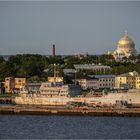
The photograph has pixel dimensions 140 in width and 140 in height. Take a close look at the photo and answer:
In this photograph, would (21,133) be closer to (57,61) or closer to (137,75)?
(137,75)

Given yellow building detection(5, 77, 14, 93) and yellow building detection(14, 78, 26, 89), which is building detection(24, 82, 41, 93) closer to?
yellow building detection(5, 77, 14, 93)

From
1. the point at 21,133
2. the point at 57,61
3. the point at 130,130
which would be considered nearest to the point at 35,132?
the point at 21,133

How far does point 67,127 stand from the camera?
60625 mm

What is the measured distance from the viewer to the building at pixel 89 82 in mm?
108156

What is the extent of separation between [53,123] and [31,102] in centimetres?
2288

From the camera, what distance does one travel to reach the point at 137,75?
4377 inches

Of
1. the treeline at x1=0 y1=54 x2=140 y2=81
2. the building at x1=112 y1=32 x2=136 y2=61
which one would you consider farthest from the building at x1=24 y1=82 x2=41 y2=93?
the building at x1=112 y1=32 x2=136 y2=61

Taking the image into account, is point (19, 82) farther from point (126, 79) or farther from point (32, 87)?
point (126, 79)

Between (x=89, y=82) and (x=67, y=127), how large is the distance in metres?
49.1

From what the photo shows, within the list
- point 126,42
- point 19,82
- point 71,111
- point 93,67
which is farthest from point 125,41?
point 71,111

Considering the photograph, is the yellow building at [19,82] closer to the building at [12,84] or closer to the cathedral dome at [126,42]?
the building at [12,84]

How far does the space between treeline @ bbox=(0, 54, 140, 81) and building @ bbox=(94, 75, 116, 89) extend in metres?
2.35

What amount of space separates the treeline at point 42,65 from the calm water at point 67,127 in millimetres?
37811

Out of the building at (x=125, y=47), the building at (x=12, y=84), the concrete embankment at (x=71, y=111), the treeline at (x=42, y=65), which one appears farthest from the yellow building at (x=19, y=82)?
the building at (x=125, y=47)
